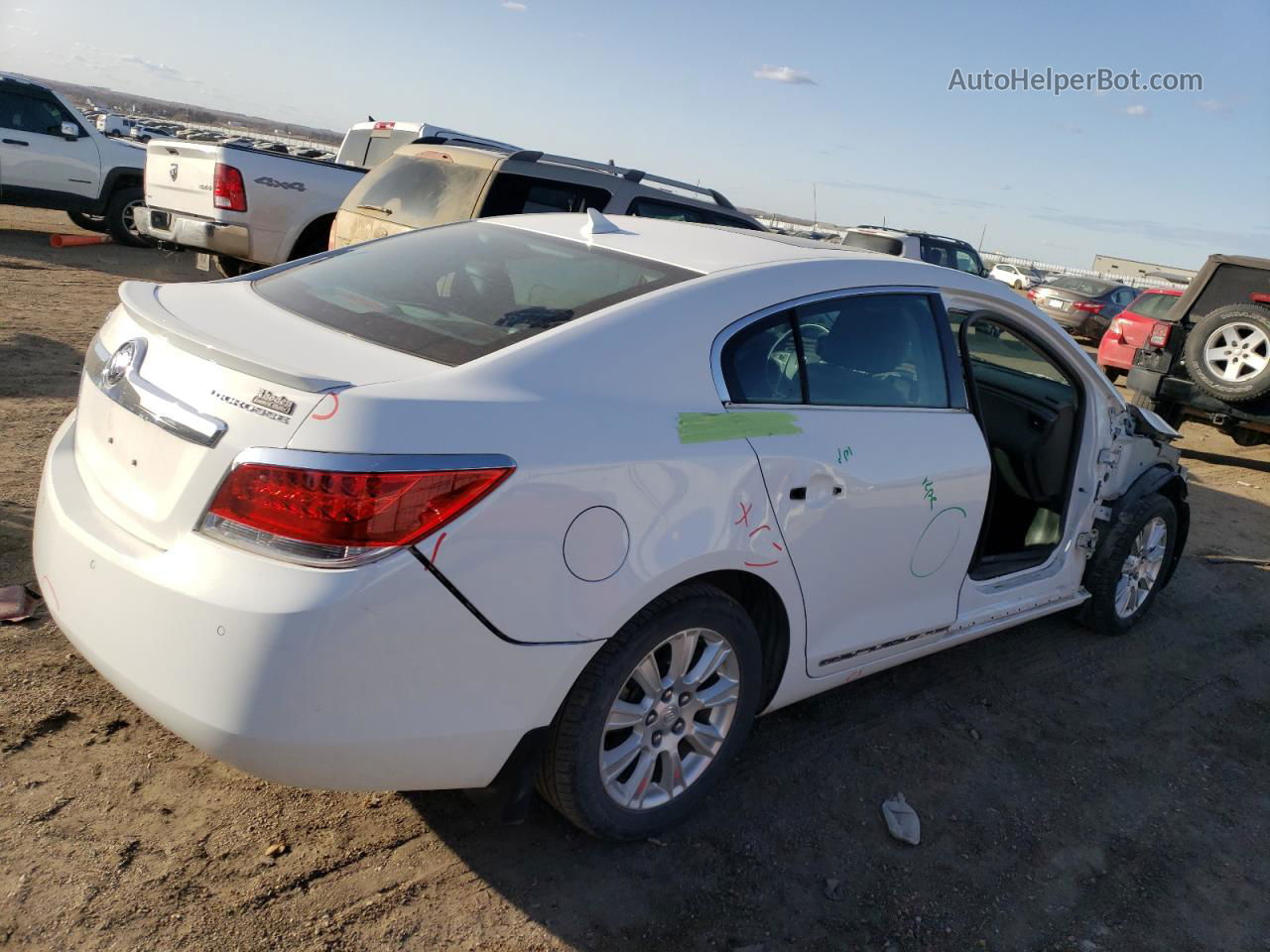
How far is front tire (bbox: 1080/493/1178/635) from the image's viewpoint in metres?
4.69

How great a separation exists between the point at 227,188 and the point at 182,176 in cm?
81

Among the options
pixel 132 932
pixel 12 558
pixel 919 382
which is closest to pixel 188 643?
pixel 132 932

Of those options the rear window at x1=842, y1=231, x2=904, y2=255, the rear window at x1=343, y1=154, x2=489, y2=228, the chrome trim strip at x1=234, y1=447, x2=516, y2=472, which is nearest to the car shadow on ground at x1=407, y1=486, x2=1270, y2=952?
the chrome trim strip at x1=234, y1=447, x2=516, y2=472

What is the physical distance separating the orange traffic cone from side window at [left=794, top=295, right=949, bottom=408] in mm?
13050

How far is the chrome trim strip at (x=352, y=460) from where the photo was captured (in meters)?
2.14

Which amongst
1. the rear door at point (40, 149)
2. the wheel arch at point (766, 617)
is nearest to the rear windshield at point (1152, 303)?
the wheel arch at point (766, 617)

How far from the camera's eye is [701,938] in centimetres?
263

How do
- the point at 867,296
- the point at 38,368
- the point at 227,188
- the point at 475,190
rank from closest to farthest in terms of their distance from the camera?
the point at 867,296 → the point at 38,368 → the point at 475,190 → the point at 227,188

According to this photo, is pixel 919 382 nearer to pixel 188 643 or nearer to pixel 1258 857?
pixel 1258 857

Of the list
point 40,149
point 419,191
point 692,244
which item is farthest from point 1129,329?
point 40,149

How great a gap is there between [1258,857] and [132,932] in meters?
3.38

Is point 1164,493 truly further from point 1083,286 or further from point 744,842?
point 1083,286

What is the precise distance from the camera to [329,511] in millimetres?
2146

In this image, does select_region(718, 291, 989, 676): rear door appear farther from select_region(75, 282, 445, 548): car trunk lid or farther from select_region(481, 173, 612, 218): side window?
select_region(481, 173, 612, 218): side window
